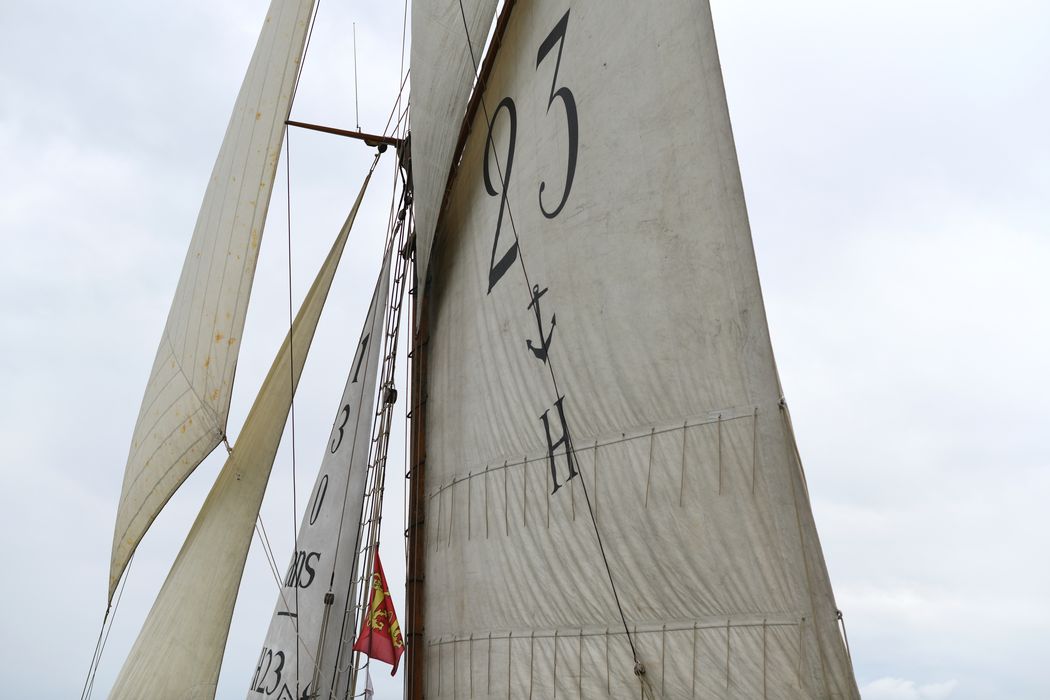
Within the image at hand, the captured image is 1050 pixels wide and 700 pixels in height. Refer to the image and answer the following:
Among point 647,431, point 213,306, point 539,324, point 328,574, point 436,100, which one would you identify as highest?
point 436,100

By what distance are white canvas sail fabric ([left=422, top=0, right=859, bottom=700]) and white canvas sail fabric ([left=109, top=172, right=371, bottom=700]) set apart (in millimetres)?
1545

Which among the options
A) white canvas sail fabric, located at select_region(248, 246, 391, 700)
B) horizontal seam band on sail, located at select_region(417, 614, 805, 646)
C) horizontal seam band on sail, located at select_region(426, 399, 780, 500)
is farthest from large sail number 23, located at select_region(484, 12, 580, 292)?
horizontal seam band on sail, located at select_region(417, 614, 805, 646)

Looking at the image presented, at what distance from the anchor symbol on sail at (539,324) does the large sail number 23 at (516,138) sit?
1.69 feet

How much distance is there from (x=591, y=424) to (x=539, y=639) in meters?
1.55

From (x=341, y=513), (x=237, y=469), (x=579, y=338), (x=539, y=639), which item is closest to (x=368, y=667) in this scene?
(x=341, y=513)

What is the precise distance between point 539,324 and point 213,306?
2771 millimetres

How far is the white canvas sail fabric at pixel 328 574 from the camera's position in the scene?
916cm

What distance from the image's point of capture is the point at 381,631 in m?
8.97

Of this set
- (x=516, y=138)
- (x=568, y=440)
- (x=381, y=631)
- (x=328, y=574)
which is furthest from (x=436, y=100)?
(x=381, y=631)

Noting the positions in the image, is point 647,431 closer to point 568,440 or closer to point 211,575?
point 568,440

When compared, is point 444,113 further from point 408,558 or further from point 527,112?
point 408,558

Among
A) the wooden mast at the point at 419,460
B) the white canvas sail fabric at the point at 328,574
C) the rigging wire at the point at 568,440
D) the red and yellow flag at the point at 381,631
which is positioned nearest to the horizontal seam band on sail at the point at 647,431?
the rigging wire at the point at 568,440

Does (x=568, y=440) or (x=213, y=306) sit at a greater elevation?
(x=213, y=306)

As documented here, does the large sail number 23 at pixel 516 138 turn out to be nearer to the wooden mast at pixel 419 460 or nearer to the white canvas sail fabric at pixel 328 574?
the wooden mast at pixel 419 460
